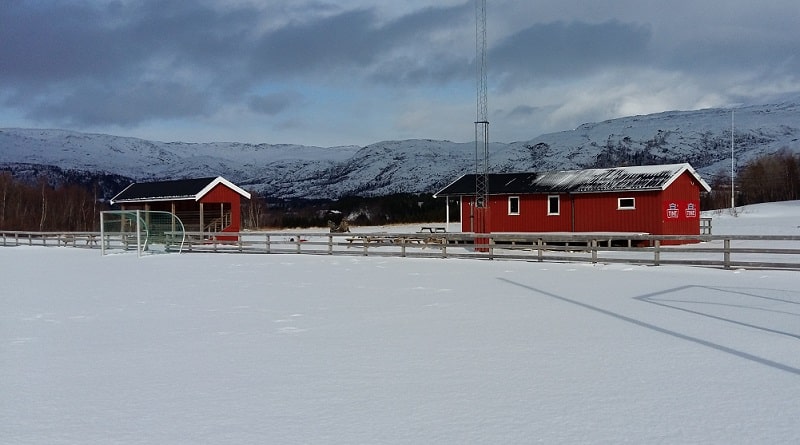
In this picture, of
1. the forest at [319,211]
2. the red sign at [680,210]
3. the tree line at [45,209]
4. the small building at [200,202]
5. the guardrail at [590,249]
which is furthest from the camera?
the tree line at [45,209]

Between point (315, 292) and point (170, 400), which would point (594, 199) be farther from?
point (170, 400)

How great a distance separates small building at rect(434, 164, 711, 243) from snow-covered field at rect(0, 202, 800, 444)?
51.1 ft

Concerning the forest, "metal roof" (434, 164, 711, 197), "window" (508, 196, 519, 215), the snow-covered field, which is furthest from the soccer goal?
the forest

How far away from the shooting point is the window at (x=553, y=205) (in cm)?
3306

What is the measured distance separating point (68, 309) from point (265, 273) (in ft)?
25.7

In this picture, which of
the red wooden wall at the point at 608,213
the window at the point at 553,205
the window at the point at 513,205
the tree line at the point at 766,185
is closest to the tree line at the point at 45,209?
the window at the point at 513,205

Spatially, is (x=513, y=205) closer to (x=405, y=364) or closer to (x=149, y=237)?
(x=149, y=237)

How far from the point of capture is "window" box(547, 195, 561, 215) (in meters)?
33.1

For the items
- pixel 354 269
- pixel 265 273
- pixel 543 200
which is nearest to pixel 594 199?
pixel 543 200

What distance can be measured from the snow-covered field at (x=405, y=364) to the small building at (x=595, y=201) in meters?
15.6

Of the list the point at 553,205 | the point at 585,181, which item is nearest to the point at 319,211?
the point at 553,205

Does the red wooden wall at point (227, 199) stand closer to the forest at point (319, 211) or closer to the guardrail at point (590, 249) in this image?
the guardrail at point (590, 249)

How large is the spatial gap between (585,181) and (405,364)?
87.5 feet

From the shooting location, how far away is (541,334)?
31.2ft
